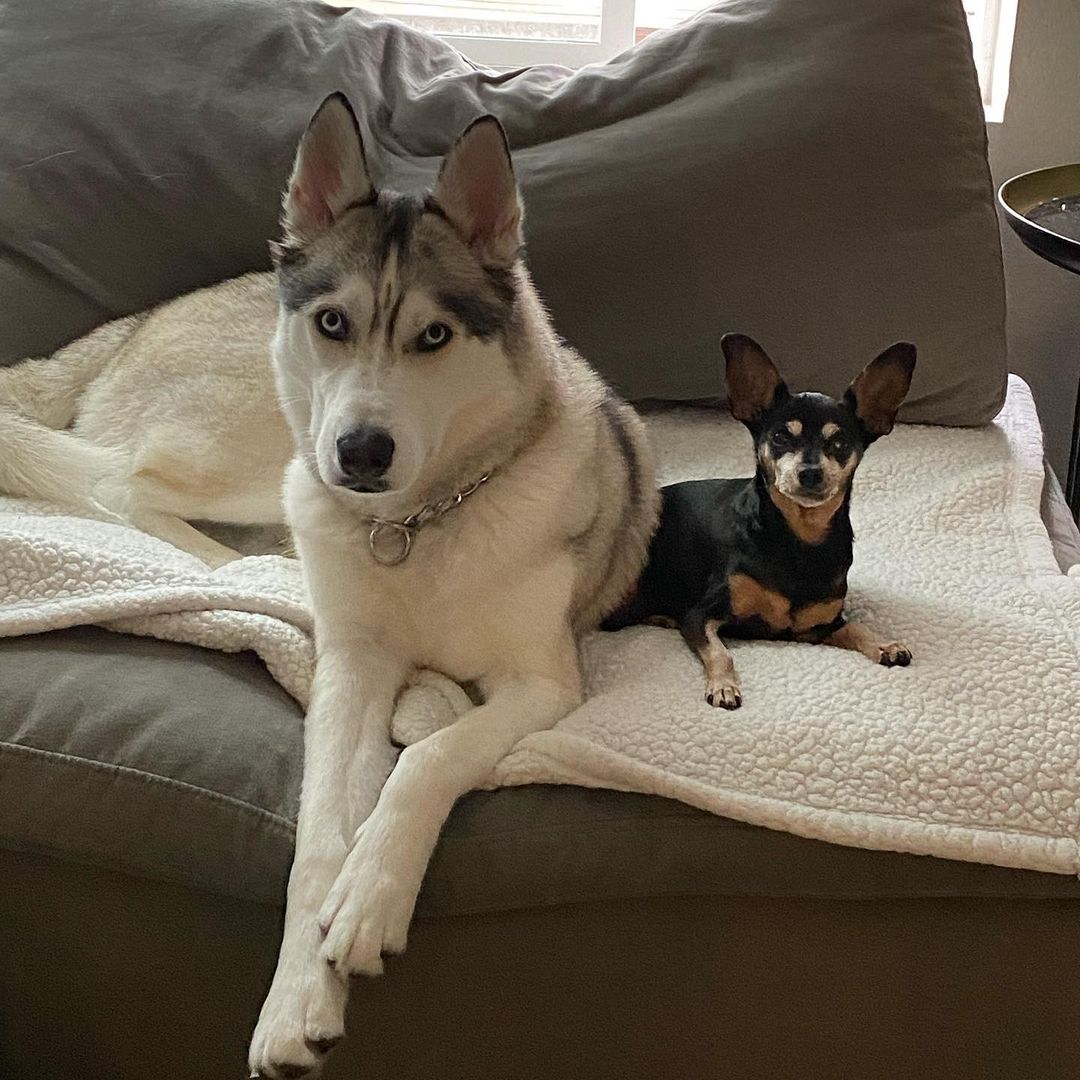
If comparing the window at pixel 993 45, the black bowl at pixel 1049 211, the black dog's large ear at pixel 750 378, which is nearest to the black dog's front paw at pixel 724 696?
the black dog's large ear at pixel 750 378

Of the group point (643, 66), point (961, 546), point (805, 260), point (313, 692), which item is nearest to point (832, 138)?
point (805, 260)

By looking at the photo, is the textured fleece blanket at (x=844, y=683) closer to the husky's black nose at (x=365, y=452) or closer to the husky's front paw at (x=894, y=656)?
the husky's front paw at (x=894, y=656)

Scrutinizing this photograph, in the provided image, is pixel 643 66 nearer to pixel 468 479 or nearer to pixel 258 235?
pixel 258 235

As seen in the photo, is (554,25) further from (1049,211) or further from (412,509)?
(412,509)

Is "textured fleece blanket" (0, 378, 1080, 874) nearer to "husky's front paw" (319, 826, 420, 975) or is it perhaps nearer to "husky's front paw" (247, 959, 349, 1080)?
"husky's front paw" (319, 826, 420, 975)

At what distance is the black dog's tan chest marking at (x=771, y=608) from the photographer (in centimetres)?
162

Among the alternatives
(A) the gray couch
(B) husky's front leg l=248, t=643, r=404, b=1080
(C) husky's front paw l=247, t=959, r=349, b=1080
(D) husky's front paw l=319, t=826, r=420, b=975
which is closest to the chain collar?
(B) husky's front leg l=248, t=643, r=404, b=1080

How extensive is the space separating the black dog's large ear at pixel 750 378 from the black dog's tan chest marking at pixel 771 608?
0.24 metres

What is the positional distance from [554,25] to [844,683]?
224cm

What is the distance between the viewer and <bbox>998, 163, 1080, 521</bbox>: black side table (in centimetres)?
203

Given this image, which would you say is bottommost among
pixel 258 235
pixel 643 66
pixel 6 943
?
pixel 6 943

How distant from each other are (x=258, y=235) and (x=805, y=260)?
1046 mm

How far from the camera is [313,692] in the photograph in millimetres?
1525

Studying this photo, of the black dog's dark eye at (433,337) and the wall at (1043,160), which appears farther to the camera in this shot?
the wall at (1043,160)
